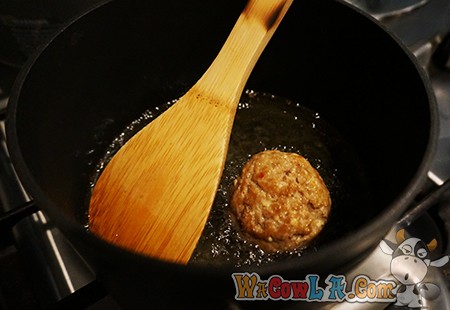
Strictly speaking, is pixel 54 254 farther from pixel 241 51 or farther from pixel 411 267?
pixel 411 267

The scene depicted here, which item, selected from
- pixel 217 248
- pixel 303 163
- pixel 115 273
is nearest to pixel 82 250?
pixel 115 273

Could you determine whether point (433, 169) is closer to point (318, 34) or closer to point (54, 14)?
point (318, 34)

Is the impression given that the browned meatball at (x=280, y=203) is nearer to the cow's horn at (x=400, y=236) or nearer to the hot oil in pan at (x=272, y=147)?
the hot oil in pan at (x=272, y=147)

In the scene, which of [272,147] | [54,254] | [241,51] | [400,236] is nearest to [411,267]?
[400,236]

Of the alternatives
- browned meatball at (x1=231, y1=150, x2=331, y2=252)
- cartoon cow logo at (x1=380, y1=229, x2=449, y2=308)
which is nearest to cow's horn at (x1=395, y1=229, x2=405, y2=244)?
cartoon cow logo at (x1=380, y1=229, x2=449, y2=308)

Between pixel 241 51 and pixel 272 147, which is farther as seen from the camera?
pixel 272 147

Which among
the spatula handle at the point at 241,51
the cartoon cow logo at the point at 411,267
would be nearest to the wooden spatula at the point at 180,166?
the spatula handle at the point at 241,51
